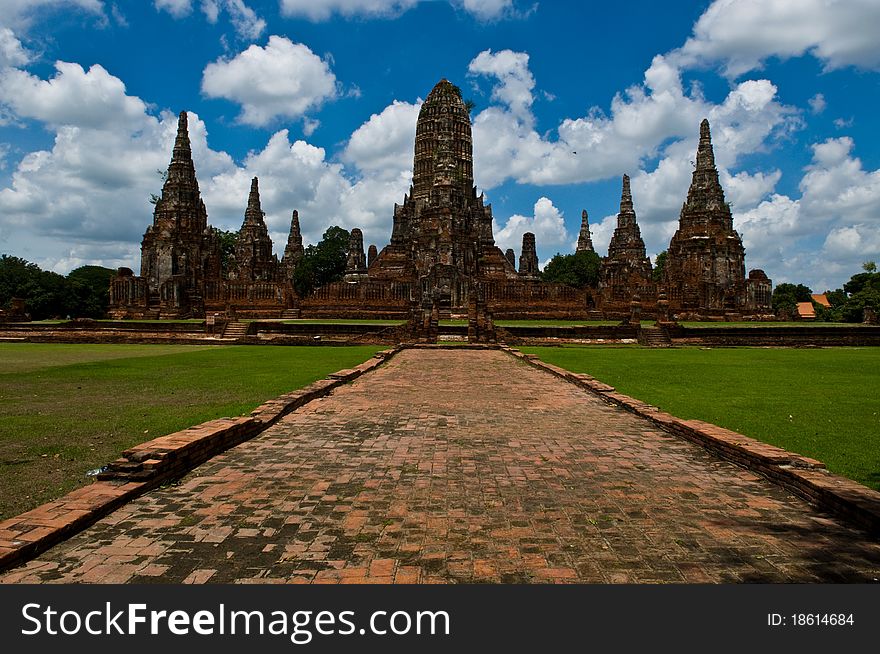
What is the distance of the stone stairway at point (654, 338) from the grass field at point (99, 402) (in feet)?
49.1

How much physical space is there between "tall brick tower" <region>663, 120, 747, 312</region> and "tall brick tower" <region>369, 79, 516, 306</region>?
1388 cm

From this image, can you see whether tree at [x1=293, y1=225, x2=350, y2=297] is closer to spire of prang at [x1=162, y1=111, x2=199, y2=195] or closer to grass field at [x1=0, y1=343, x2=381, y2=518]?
spire of prang at [x1=162, y1=111, x2=199, y2=195]

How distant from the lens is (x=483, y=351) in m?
23.7

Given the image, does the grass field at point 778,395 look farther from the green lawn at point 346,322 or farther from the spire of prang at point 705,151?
the spire of prang at point 705,151

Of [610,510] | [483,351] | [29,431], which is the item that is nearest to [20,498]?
[29,431]

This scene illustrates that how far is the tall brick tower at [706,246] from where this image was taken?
47.1 m

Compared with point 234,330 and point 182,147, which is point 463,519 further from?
point 182,147

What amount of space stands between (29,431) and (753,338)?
1109 inches

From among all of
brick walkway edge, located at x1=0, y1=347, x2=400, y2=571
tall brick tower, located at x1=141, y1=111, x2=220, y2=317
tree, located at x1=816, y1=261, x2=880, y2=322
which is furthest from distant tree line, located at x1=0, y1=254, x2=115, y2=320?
tree, located at x1=816, y1=261, x2=880, y2=322

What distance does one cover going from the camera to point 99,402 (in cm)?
958

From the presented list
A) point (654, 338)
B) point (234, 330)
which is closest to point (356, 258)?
point (234, 330)

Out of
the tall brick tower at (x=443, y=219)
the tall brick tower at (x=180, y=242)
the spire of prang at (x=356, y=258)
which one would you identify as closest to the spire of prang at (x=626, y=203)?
the tall brick tower at (x=443, y=219)

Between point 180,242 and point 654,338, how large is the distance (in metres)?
38.2

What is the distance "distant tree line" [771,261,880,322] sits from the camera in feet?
164
